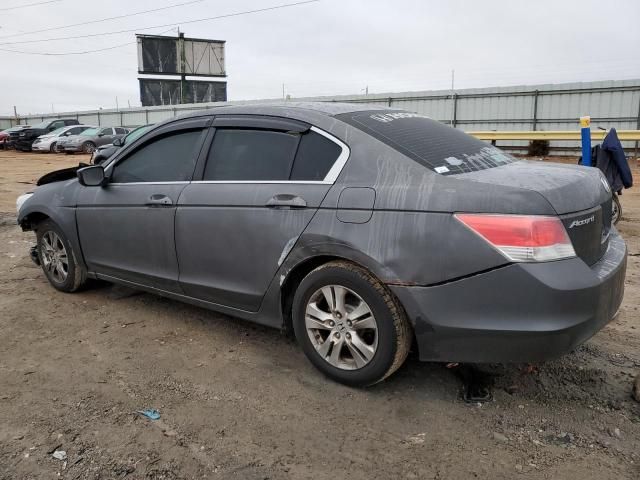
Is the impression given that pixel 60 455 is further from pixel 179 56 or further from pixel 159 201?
pixel 179 56

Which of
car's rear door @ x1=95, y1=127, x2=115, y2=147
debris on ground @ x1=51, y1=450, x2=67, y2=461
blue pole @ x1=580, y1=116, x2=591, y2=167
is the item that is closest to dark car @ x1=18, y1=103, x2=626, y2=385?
debris on ground @ x1=51, y1=450, x2=67, y2=461

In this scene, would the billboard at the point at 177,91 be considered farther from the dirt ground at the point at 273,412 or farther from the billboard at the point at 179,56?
the dirt ground at the point at 273,412

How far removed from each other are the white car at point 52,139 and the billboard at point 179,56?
55.1 feet

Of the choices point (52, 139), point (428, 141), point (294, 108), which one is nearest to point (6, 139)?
point (52, 139)

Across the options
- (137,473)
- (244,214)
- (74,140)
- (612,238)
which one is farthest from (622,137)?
(74,140)

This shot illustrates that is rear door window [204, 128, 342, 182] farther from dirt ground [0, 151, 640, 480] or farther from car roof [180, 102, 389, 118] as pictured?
dirt ground [0, 151, 640, 480]

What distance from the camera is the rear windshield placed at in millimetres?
2973

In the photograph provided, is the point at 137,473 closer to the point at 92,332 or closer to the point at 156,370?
the point at 156,370

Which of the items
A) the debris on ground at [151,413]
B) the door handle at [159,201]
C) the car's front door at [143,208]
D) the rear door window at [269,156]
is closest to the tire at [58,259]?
the car's front door at [143,208]

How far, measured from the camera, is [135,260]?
4.09m

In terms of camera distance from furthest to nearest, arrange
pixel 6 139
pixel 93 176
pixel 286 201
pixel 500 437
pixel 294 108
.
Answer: pixel 6 139
pixel 93 176
pixel 294 108
pixel 286 201
pixel 500 437

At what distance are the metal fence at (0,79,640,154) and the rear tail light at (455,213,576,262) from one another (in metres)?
16.0

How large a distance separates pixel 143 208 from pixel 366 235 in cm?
188

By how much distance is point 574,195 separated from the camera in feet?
8.91
